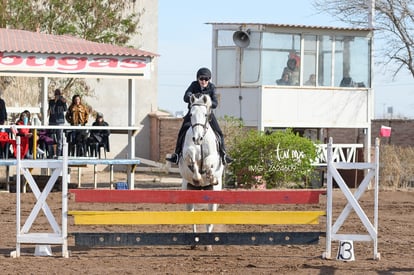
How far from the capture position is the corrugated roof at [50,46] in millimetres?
24969

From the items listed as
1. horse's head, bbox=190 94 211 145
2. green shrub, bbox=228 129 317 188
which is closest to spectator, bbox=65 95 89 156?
green shrub, bbox=228 129 317 188

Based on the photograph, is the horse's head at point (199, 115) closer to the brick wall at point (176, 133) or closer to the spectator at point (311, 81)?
the spectator at point (311, 81)

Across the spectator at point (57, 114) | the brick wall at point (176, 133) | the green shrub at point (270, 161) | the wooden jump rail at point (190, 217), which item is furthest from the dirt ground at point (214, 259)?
the brick wall at point (176, 133)

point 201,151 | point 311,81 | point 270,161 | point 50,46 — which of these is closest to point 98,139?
point 50,46

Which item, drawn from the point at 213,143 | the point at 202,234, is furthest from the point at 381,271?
the point at 213,143

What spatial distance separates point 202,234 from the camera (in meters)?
13.4

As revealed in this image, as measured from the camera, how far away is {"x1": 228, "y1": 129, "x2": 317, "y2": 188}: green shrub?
27078mm

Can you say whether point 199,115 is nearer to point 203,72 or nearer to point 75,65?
point 203,72

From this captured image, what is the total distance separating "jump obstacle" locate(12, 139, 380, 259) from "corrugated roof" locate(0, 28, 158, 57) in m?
11.7

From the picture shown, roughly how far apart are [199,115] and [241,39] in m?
17.0

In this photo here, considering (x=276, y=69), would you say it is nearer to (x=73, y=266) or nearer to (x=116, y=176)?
(x=116, y=176)

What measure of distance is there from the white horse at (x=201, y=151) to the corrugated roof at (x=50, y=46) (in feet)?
36.4

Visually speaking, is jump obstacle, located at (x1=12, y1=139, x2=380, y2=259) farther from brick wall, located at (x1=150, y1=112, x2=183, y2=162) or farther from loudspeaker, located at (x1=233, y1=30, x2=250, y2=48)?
brick wall, located at (x1=150, y1=112, x2=183, y2=162)

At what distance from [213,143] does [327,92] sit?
17.9m
